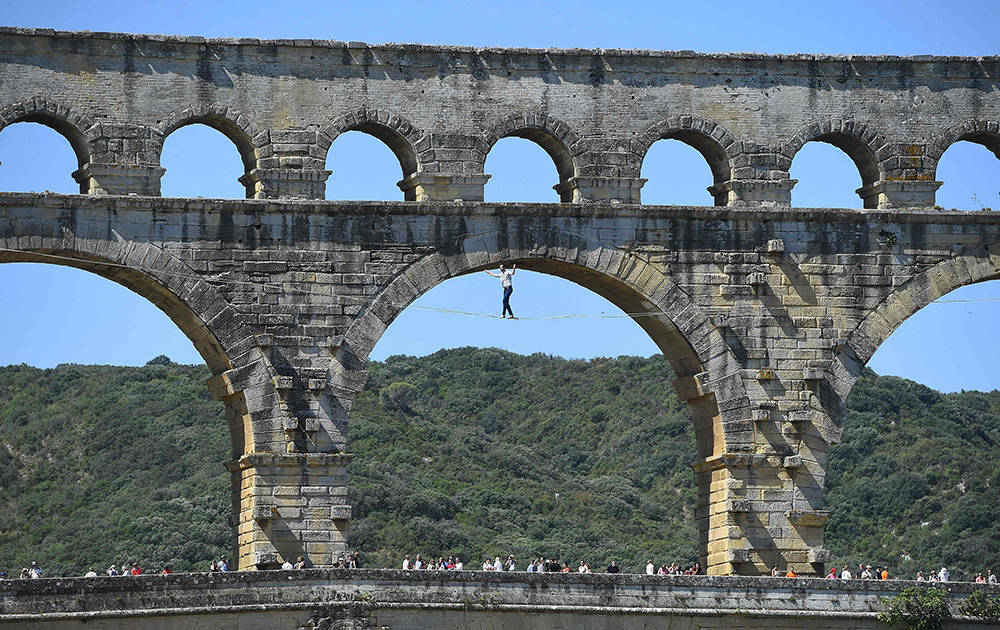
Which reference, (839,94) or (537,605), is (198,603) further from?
(839,94)

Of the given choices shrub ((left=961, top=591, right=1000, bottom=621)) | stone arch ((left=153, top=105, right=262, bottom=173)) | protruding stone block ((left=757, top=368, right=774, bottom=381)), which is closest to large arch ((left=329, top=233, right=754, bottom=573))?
protruding stone block ((left=757, top=368, right=774, bottom=381))

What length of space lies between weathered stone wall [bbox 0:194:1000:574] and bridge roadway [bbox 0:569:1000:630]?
9.63 ft

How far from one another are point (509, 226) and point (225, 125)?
16.6ft

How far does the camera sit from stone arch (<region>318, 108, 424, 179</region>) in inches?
1467

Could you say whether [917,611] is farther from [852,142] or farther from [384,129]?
[384,129]

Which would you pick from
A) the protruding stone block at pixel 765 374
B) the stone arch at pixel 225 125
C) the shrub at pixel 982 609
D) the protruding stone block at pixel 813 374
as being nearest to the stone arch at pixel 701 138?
the protruding stone block at pixel 765 374

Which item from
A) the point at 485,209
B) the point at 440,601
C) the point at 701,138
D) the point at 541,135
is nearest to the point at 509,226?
the point at 485,209

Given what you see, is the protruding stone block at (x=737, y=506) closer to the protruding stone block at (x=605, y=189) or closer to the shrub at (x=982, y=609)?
the shrub at (x=982, y=609)

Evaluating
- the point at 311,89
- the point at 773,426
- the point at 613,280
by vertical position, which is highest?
the point at 311,89

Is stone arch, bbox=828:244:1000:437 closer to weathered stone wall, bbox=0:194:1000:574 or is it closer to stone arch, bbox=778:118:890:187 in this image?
weathered stone wall, bbox=0:194:1000:574

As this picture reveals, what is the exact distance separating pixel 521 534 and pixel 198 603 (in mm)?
23686

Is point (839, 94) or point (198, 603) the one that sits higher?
point (839, 94)

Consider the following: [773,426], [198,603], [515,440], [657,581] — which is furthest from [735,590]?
[515,440]

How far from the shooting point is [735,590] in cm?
3391
